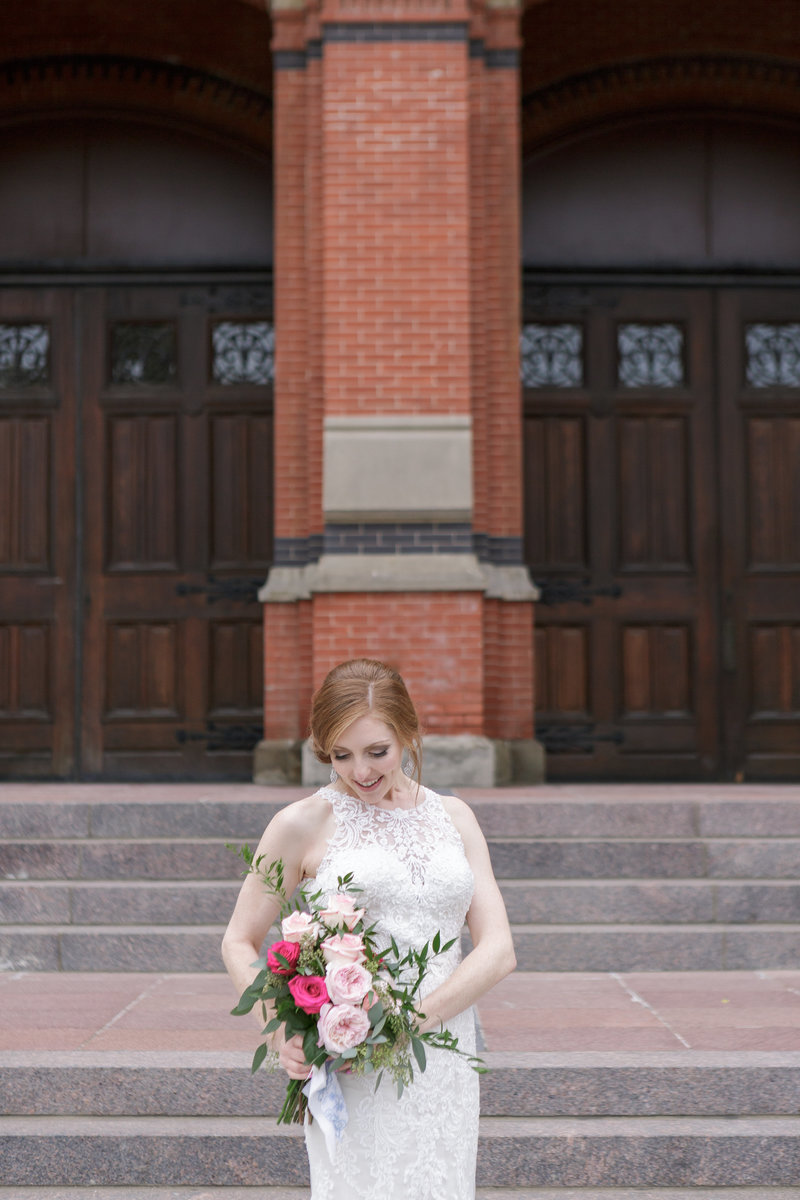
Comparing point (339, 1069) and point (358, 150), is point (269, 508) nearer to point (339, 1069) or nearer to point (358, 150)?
point (358, 150)

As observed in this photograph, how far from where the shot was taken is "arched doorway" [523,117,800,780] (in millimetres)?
8883

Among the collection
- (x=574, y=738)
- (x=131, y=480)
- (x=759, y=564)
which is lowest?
(x=574, y=738)

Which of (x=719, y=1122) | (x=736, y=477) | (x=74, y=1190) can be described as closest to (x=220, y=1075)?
(x=74, y=1190)

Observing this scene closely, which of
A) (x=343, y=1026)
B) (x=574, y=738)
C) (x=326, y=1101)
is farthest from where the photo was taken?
(x=574, y=738)

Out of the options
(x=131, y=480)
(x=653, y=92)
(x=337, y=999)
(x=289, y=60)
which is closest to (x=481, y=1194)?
(x=337, y=999)

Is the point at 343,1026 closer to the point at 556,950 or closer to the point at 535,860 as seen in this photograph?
the point at 556,950

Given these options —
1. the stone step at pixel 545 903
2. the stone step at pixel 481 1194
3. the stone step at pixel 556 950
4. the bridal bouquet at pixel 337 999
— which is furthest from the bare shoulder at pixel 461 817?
the stone step at pixel 545 903

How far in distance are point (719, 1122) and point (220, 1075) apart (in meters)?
1.70

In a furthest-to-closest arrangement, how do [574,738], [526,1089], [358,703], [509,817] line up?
1. [574,738]
2. [509,817]
3. [526,1089]
4. [358,703]

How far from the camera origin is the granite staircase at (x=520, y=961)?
407cm

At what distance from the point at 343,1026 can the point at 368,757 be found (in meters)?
0.54

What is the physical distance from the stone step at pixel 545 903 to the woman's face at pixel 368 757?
362cm

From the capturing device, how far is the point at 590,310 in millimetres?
9039

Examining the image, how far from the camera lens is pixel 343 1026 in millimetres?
2246
